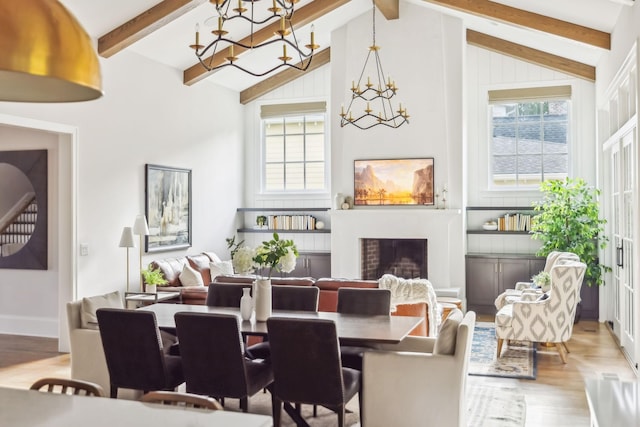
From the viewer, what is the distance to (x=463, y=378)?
3.80 metres

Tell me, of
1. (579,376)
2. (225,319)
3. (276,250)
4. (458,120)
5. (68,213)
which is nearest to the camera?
(225,319)

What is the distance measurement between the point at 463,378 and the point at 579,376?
8.31ft

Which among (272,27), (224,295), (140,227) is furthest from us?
(272,27)

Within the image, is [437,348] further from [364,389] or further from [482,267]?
[482,267]

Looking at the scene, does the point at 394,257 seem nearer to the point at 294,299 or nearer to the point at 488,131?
the point at 488,131

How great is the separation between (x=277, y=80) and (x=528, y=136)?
4274 mm

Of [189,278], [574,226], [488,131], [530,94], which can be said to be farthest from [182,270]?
[530,94]

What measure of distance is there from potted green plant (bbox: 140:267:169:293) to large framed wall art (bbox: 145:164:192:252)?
1.71 feet

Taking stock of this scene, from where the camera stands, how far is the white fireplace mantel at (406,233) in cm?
911

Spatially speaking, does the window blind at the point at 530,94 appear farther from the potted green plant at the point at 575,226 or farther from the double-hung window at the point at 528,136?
the potted green plant at the point at 575,226

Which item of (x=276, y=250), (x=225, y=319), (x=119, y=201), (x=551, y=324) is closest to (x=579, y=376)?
(x=551, y=324)

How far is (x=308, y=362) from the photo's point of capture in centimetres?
365

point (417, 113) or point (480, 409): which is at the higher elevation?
point (417, 113)

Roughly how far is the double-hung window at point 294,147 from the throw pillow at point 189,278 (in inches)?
126
